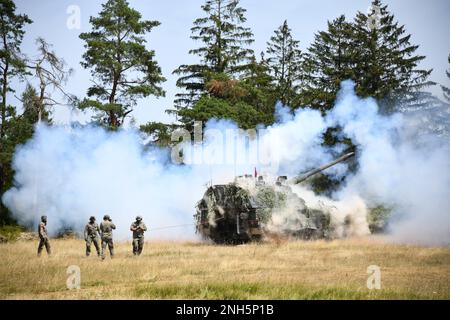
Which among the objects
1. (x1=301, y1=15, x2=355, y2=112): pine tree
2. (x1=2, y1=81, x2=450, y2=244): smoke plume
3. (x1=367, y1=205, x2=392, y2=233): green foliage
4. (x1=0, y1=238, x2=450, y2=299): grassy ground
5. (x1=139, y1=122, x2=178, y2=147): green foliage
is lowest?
(x1=0, y1=238, x2=450, y2=299): grassy ground

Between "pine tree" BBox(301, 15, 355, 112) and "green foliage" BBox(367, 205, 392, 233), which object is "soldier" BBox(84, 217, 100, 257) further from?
"pine tree" BBox(301, 15, 355, 112)

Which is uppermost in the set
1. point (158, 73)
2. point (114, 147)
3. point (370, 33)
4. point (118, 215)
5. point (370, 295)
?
point (370, 33)

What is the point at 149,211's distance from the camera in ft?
96.1

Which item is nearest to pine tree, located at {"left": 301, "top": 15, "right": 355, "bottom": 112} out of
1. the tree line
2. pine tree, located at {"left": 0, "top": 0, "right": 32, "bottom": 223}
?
the tree line

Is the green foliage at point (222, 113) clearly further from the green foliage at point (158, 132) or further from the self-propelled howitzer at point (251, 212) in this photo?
the self-propelled howitzer at point (251, 212)

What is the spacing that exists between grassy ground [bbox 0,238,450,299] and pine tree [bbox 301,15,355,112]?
20.2 m

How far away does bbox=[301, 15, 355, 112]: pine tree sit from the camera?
38.4 m

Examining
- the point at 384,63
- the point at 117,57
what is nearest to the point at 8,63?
the point at 117,57

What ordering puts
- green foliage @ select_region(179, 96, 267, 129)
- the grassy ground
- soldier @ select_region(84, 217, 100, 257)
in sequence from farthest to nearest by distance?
green foliage @ select_region(179, 96, 267, 129) → soldier @ select_region(84, 217, 100, 257) → the grassy ground

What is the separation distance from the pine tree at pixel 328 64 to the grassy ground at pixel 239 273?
2020 centimetres

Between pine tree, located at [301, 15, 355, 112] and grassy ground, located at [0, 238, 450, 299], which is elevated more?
pine tree, located at [301, 15, 355, 112]

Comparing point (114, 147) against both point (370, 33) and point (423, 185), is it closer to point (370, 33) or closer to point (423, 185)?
point (423, 185)

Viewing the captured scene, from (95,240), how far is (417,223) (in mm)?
16363

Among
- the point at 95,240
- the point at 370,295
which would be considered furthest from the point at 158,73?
the point at 370,295
